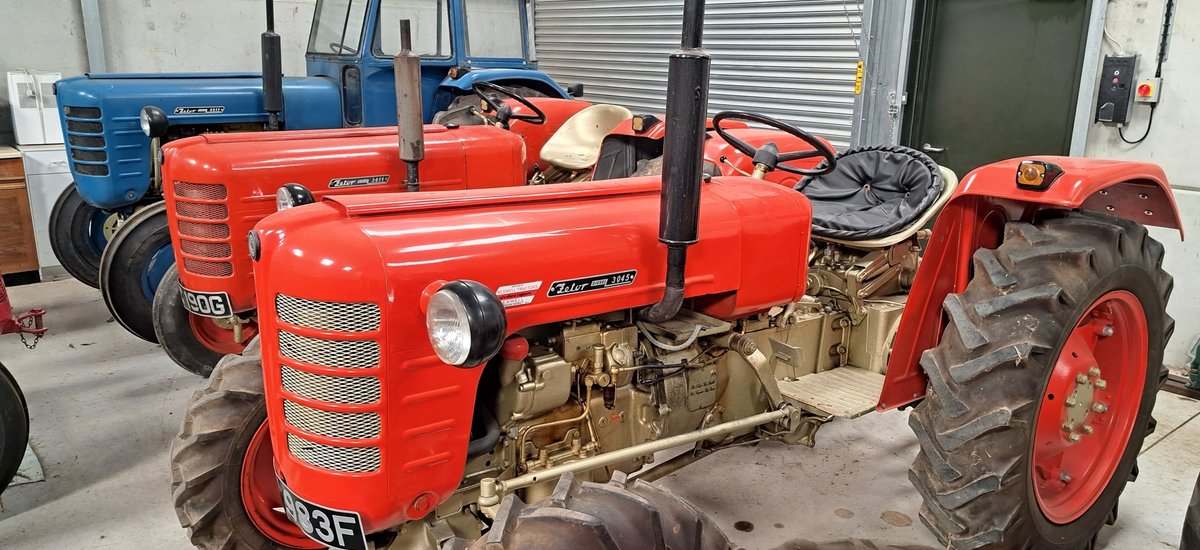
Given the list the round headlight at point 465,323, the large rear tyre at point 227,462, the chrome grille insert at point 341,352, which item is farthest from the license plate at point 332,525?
the large rear tyre at point 227,462

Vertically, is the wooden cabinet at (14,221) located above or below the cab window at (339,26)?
below

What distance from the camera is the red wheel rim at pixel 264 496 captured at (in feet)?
7.25

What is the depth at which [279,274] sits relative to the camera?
1.62 metres

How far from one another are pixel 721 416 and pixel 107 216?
4.36 meters

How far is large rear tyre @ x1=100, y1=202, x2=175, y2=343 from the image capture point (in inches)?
157

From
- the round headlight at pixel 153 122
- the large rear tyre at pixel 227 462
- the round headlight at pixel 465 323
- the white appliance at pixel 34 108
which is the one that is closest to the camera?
the round headlight at pixel 465 323

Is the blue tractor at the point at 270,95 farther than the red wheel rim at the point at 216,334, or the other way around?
the blue tractor at the point at 270,95

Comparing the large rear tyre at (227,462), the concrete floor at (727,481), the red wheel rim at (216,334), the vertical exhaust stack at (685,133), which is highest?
the vertical exhaust stack at (685,133)

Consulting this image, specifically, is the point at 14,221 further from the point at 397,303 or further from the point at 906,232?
the point at 906,232

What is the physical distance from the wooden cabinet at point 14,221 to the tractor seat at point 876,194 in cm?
482

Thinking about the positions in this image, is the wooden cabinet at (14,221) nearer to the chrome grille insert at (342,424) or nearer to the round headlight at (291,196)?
the round headlight at (291,196)

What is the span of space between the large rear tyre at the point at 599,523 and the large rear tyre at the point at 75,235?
4.49 meters

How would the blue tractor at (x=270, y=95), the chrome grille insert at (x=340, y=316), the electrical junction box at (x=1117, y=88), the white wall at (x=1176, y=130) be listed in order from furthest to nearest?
the blue tractor at (x=270, y=95) → the electrical junction box at (x=1117, y=88) → the white wall at (x=1176, y=130) → the chrome grille insert at (x=340, y=316)

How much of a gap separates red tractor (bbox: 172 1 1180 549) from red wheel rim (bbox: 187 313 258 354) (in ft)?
5.43
